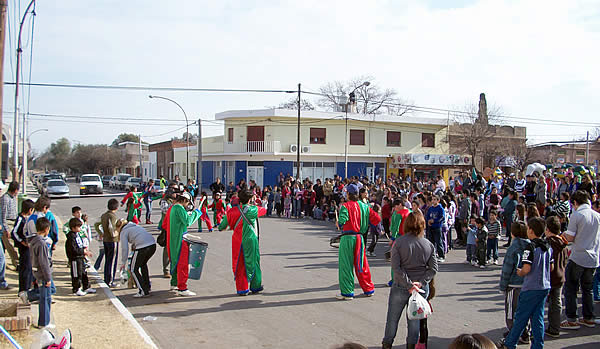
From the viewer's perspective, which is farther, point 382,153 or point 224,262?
point 382,153

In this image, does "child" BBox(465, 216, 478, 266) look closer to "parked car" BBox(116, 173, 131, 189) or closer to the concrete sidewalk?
the concrete sidewalk

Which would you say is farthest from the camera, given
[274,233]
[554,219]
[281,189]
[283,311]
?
[281,189]

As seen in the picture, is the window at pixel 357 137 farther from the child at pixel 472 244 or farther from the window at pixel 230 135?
the child at pixel 472 244

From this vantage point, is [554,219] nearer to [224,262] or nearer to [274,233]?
[224,262]

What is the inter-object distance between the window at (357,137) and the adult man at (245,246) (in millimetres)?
34662

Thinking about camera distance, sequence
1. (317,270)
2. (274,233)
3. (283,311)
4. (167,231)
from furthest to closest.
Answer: (274,233)
(317,270)
(167,231)
(283,311)

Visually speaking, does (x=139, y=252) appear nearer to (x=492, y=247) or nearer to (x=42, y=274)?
(x=42, y=274)

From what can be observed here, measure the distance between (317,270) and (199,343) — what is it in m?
4.89

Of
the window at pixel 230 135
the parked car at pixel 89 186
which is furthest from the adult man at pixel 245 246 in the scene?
the parked car at pixel 89 186

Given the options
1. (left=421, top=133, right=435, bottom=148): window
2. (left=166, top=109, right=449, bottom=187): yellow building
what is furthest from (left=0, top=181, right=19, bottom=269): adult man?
(left=421, top=133, right=435, bottom=148): window

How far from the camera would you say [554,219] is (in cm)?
620

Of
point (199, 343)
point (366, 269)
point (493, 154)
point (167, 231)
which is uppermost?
point (493, 154)

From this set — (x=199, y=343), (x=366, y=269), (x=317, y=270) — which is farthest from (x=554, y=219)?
(x=317, y=270)

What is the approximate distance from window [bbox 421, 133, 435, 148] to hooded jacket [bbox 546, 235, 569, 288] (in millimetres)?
39671
